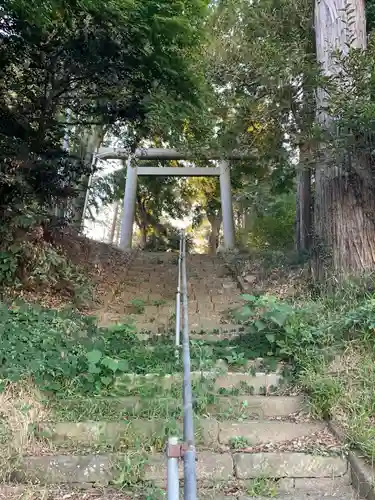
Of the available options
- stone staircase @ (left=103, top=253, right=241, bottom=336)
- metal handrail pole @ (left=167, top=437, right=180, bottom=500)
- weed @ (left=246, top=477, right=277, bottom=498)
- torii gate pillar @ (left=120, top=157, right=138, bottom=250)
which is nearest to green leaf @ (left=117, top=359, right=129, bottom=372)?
weed @ (left=246, top=477, right=277, bottom=498)

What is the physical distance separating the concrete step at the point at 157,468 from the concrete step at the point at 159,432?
0.40ft

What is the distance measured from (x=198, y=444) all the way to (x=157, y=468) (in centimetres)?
33

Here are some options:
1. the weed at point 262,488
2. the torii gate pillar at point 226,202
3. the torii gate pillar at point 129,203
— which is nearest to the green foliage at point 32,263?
the weed at point 262,488

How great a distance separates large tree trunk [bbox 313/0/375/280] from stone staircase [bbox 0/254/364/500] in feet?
6.49

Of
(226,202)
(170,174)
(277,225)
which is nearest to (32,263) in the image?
(170,174)

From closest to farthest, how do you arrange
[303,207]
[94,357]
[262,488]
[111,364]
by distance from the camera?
[262,488]
[111,364]
[94,357]
[303,207]

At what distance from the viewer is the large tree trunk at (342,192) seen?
4.73 meters

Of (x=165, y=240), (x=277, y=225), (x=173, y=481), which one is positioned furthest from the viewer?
(x=165, y=240)

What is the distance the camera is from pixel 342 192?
496 cm

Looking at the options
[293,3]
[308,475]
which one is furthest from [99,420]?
[293,3]

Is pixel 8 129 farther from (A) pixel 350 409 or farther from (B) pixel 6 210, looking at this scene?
(A) pixel 350 409

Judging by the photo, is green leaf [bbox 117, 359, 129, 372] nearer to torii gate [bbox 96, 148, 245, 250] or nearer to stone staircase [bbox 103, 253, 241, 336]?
stone staircase [bbox 103, 253, 241, 336]

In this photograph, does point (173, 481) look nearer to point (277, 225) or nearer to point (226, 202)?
point (226, 202)

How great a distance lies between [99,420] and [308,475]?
131 centimetres
